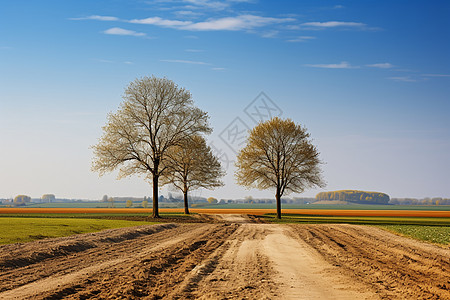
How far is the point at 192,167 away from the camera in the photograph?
206ft

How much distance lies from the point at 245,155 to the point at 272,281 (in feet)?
150

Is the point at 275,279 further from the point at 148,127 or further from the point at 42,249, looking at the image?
the point at 148,127

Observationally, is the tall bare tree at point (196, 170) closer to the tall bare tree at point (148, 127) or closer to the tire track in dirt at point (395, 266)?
the tall bare tree at point (148, 127)

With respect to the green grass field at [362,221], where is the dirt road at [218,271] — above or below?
above

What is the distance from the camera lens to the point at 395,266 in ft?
52.1

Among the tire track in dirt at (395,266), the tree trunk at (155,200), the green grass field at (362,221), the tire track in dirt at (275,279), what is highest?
the tree trunk at (155,200)

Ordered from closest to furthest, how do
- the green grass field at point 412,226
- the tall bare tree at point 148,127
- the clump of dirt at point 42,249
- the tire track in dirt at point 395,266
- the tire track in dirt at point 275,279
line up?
the tire track in dirt at point 275,279 < the tire track in dirt at point 395,266 < the clump of dirt at point 42,249 < the green grass field at point 412,226 < the tall bare tree at point 148,127

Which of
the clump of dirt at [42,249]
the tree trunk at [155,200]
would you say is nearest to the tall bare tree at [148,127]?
the tree trunk at [155,200]

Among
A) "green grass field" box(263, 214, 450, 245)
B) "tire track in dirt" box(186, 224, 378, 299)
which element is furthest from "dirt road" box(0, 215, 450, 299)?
"green grass field" box(263, 214, 450, 245)

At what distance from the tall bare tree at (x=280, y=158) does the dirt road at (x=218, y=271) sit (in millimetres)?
34856

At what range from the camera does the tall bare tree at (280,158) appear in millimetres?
57250

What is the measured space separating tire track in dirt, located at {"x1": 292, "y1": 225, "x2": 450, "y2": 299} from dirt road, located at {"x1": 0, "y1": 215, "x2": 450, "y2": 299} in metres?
0.03

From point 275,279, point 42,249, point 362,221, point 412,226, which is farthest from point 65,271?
point 362,221

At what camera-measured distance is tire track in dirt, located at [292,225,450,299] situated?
1156 centimetres
